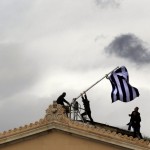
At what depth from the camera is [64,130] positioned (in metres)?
23.6

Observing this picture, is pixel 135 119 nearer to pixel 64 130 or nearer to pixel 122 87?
pixel 122 87

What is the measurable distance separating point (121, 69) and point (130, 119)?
3.30m

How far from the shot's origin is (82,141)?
2366cm

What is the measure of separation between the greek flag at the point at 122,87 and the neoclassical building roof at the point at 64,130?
145 inches

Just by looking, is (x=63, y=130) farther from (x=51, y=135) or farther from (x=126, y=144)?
(x=126, y=144)

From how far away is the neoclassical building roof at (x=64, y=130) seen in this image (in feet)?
76.7

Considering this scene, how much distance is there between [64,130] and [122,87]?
5.38m

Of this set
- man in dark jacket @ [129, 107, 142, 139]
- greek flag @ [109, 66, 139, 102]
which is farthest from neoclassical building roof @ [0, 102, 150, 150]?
greek flag @ [109, 66, 139, 102]

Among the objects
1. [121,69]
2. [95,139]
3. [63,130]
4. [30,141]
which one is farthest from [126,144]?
[121,69]

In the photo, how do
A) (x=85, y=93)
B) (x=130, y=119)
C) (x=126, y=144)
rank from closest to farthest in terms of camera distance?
(x=126, y=144) < (x=130, y=119) < (x=85, y=93)

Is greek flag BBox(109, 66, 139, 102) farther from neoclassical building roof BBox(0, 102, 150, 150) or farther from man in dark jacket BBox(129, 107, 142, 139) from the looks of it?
neoclassical building roof BBox(0, 102, 150, 150)

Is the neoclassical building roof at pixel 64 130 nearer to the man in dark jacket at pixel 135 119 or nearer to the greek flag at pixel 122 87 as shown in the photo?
the man in dark jacket at pixel 135 119

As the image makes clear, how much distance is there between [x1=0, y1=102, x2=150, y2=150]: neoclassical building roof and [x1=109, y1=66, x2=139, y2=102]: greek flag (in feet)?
12.0

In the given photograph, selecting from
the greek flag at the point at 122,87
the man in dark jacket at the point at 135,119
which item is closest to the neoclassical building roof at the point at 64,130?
the man in dark jacket at the point at 135,119
